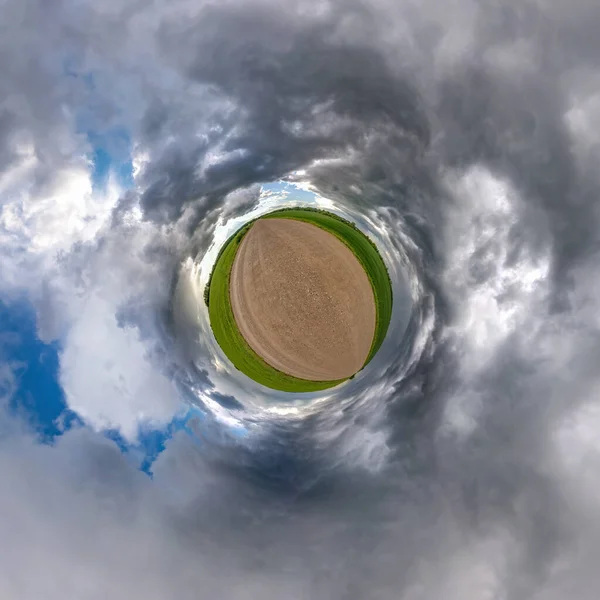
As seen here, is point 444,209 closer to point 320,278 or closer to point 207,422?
point 320,278

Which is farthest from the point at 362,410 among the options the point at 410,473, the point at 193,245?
the point at 193,245

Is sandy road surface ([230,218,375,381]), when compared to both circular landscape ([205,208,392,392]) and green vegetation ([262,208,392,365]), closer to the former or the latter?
circular landscape ([205,208,392,392])

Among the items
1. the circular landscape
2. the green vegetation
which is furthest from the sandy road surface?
the green vegetation

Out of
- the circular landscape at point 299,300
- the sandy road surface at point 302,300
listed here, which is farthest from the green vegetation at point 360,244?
the sandy road surface at point 302,300

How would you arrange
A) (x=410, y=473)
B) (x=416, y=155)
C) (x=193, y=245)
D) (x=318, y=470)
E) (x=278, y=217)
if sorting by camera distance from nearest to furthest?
1. (x=410, y=473)
2. (x=416, y=155)
3. (x=318, y=470)
4. (x=193, y=245)
5. (x=278, y=217)

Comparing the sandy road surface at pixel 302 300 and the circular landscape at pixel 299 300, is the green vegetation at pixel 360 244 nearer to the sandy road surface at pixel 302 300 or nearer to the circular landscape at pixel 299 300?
the circular landscape at pixel 299 300

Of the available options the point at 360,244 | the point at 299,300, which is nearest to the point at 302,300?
the point at 299,300

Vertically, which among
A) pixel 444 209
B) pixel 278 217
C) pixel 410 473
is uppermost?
pixel 278 217
